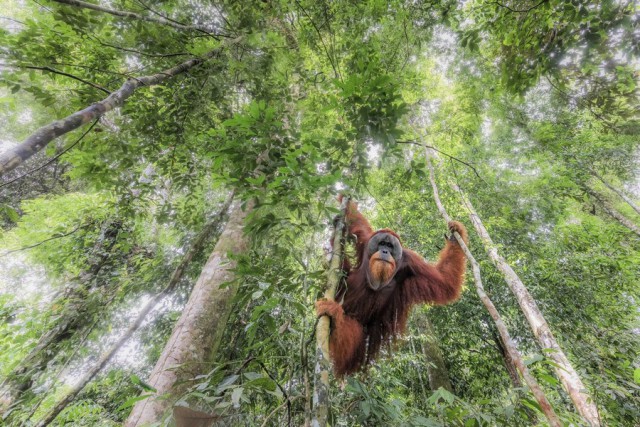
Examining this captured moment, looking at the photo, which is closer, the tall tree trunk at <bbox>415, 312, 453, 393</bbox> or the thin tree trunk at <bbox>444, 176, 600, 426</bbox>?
the thin tree trunk at <bbox>444, 176, 600, 426</bbox>

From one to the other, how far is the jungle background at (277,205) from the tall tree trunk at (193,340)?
0.02 meters

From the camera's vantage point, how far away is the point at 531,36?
218 centimetres

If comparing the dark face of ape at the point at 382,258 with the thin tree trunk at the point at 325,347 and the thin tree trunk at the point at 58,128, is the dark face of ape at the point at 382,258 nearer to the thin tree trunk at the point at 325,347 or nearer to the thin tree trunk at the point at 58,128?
the thin tree trunk at the point at 325,347

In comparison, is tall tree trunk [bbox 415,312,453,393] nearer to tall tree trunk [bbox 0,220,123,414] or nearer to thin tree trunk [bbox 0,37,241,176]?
tall tree trunk [bbox 0,220,123,414]

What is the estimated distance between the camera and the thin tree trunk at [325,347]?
3.18 ft

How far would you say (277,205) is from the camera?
2.12 metres

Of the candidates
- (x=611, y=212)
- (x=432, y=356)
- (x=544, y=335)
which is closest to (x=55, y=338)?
(x=432, y=356)

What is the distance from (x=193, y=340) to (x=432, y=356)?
420cm

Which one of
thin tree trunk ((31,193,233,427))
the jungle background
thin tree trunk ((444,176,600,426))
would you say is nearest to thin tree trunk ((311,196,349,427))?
the jungle background

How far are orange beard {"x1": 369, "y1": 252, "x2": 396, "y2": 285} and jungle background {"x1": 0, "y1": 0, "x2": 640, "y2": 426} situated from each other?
0.54 metres

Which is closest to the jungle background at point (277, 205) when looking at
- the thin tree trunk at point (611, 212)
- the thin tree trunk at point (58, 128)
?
the thin tree trunk at point (58, 128)

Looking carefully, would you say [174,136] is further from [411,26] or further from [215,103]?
[411,26]

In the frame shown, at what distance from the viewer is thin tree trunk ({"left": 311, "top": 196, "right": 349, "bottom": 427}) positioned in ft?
3.18

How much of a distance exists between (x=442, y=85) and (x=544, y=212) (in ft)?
13.7
